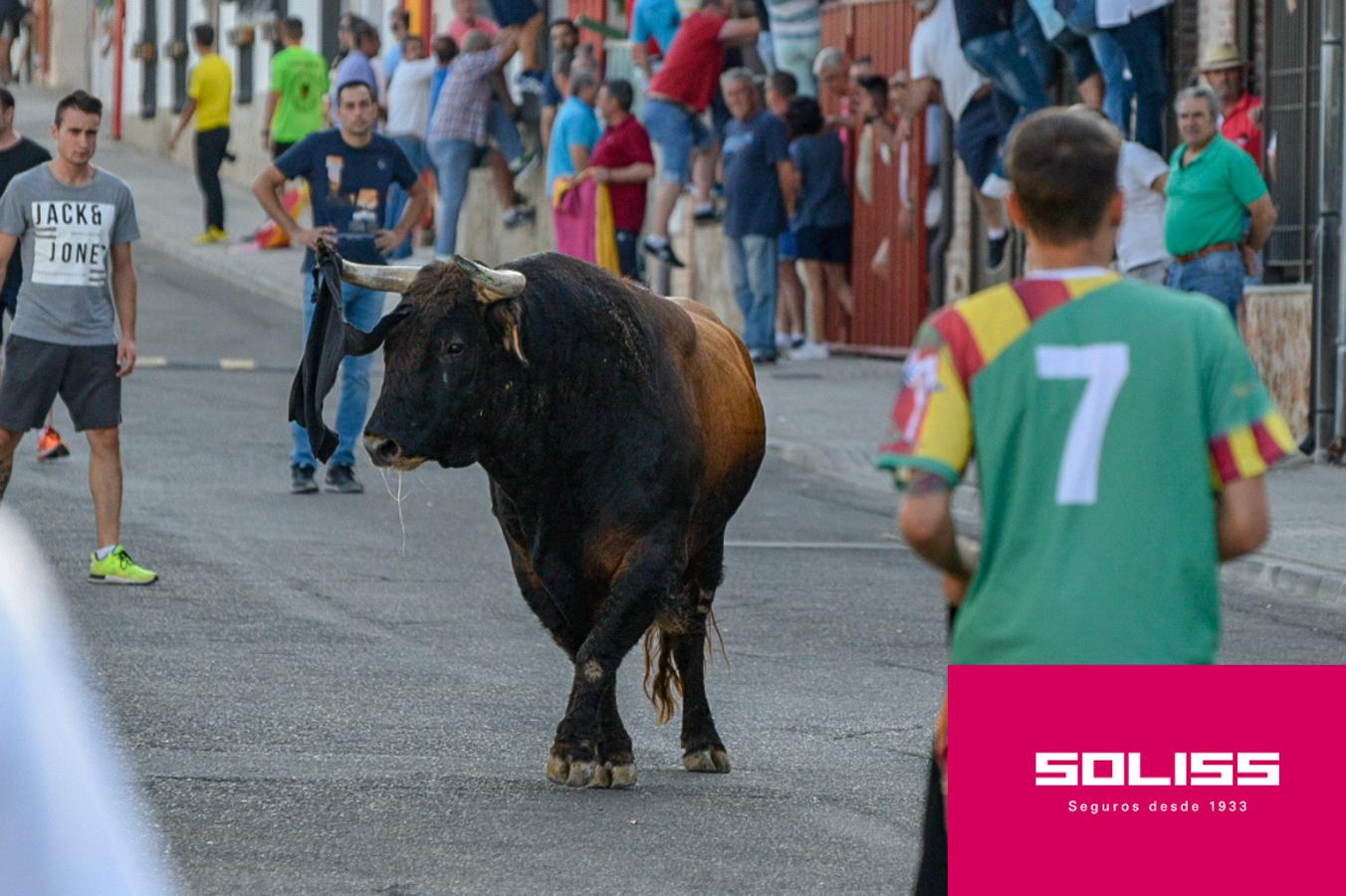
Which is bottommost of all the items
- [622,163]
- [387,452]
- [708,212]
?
[387,452]

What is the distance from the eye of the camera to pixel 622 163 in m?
22.3

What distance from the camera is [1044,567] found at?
157 inches

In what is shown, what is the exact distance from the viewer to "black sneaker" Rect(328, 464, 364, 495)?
14.6m

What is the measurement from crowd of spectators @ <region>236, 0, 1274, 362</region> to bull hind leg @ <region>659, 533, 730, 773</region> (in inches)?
331

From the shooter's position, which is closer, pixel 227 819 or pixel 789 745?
pixel 227 819

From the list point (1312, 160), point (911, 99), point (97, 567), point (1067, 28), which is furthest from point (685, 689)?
point (911, 99)

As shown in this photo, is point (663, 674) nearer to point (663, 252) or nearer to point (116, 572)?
point (116, 572)

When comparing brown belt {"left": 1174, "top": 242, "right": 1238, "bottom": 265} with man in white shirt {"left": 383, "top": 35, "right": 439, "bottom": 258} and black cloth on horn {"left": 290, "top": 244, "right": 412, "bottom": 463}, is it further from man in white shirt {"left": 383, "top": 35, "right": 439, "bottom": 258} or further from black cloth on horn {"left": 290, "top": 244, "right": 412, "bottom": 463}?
man in white shirt {"left": 383, "top": 35, "right": 439, "bottom": 258}

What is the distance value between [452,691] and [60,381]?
3084mm

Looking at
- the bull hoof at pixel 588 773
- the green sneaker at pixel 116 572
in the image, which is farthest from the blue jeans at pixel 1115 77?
the bull hoof at pixel 588 773

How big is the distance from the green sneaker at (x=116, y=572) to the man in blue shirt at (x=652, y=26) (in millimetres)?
13350

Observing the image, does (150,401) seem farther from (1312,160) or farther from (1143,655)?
(1143,655)

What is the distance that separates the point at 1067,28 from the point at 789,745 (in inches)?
439

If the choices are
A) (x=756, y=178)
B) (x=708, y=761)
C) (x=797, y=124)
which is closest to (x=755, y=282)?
(x=756, y=178)
